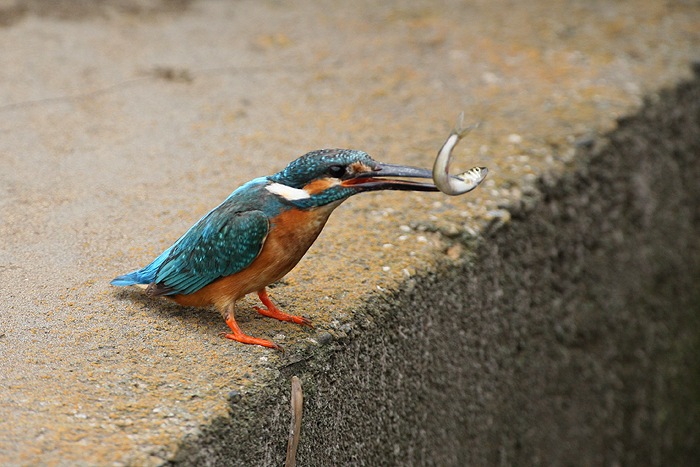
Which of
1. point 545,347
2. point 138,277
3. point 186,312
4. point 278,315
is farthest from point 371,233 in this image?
point 545,347

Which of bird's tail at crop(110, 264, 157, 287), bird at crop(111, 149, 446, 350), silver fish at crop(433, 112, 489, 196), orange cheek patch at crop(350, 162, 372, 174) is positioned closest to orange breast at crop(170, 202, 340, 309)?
bird at crop(111, 149, 446, 350)

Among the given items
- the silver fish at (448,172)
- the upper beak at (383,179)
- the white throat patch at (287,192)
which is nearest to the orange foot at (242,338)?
the white throat patch at (287,192)

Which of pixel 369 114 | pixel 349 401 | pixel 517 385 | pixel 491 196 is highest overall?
pixel 369 114

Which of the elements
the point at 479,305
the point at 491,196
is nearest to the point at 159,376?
the point at 479,305

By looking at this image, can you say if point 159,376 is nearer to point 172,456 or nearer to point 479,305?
point 172,456

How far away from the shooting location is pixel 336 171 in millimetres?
2273

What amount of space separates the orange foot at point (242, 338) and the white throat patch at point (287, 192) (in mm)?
374

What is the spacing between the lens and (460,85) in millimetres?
4621

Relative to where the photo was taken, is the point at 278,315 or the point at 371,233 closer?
the point at 278,315

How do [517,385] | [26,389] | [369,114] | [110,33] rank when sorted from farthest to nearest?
1. [110,33]
2. [369,114]
3. [517,385]
4. [26,389]

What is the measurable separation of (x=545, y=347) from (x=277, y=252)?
1.89 m

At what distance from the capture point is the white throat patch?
2.29 metres

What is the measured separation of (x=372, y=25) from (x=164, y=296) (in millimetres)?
3242

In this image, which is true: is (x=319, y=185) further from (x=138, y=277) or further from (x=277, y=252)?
(x=138, y=277)
